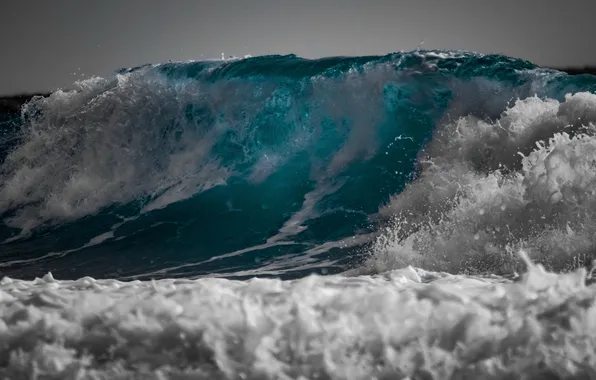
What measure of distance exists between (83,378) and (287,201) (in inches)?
193

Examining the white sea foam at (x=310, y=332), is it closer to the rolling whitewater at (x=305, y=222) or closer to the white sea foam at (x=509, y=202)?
the rolling whitewater at (x=305, y=222)

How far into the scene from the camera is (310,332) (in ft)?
3.26

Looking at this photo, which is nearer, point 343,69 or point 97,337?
point 97,337

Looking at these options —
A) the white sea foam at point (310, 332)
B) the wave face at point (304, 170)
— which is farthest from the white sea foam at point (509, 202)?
the white sea foam at point (310, 332)

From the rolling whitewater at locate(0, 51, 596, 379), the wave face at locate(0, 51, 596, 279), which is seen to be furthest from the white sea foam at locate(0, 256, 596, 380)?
the wave face at locate(0, 51, 596, 279)

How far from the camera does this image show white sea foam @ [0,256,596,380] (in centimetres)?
94

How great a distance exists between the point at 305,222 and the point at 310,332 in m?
4.42

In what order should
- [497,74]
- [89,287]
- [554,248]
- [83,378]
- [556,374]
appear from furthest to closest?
[497,74] → [554,248] → [89,287] → [83,378] → [556,374]

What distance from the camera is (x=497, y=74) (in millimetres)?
5781

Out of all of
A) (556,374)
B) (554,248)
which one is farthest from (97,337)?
(554,248)

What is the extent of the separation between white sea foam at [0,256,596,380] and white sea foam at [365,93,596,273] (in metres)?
2.16

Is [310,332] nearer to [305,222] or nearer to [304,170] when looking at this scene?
[305,222]

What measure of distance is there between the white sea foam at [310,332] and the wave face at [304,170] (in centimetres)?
216

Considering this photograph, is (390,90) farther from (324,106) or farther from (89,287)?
(89,287)
